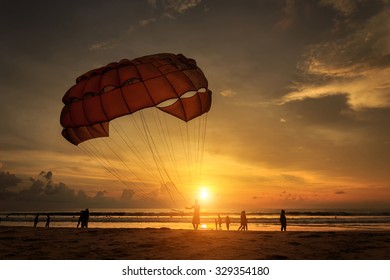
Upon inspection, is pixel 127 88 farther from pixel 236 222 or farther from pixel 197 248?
pixel 236 222

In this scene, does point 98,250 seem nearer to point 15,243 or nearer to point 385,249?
point 15,243

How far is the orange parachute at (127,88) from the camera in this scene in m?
18.9

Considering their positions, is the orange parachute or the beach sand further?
the orange parachute

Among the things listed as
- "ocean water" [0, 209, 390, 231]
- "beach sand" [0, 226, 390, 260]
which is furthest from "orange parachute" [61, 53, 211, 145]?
"ocean water" [0, 209, 390, 231]

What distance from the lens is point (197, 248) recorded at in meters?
13.8

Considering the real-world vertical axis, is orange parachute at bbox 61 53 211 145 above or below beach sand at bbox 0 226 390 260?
above

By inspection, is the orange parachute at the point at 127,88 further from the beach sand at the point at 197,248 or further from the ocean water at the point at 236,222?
the ocean water at the point at 236,222

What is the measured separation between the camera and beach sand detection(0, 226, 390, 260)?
12328 millimetres

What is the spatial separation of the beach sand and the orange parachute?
7.29 meters

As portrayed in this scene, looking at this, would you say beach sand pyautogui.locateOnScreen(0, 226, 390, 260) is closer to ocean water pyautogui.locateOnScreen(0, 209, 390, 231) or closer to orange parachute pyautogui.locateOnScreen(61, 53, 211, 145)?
orange parachute pyautogui.locateOnScreen(61, 53, 211, 145)

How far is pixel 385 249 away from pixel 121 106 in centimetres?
1505
